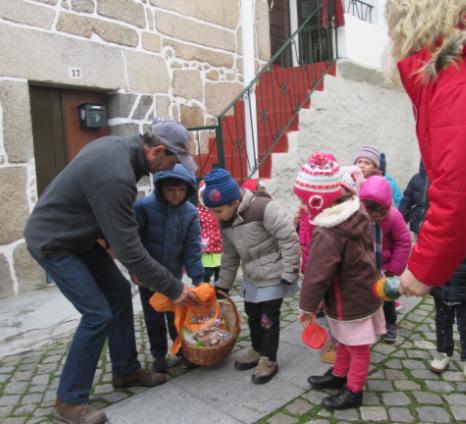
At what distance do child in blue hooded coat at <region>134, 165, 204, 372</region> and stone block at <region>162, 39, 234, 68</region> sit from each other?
12.9ft

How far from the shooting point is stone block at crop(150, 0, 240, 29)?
6281 millimetres

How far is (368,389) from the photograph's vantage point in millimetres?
2760

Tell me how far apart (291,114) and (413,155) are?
137 inches

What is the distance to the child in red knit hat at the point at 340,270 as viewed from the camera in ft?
7.85

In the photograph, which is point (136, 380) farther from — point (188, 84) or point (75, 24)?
point (188, 84)

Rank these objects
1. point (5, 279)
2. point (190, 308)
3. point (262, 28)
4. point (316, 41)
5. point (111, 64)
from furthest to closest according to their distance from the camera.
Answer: point (316, 41)
point (262, 28)
point (111, 64)
point (5, 279)
point (190, 308)

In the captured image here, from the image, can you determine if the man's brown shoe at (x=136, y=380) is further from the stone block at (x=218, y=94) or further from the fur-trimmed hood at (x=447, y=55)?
the stone block at (x=218, y=94)

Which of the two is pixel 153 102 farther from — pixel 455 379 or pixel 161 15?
pixel 455 379

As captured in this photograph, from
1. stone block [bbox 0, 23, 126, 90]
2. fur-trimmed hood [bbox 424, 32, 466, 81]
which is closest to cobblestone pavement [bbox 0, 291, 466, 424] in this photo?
fur-trimmed hood [bbox 424, 32, 466, 81]

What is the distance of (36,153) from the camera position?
200 inches

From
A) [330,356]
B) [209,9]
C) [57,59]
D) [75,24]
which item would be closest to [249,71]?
[209,9]

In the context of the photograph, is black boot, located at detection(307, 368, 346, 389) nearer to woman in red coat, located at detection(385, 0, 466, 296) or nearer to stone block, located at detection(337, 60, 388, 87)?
woman in red coat, located at detection(385, 0, 466, 296)

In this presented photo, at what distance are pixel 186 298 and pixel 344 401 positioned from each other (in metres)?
1.00

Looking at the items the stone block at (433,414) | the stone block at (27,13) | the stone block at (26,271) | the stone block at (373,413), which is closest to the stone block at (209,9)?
the stone block at (27,13)
